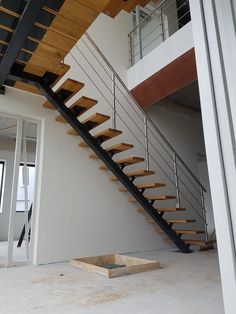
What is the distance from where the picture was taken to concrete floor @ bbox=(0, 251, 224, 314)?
188 centimetres

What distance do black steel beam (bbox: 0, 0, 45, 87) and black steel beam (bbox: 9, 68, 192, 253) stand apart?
24 cm

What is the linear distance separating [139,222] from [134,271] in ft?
5.86

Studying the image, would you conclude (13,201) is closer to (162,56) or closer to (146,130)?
(146,130)

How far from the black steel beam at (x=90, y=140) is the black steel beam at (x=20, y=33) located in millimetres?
241

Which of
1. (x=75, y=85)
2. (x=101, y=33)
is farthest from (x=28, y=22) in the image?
(x=101, y=33)

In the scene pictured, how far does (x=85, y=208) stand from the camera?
160 inches

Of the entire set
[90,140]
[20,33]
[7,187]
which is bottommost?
[7,187]

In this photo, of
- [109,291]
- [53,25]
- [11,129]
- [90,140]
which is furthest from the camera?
[11,129]

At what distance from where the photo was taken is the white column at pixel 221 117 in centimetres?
74

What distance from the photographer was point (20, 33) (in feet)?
7.61

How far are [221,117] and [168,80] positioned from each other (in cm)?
385

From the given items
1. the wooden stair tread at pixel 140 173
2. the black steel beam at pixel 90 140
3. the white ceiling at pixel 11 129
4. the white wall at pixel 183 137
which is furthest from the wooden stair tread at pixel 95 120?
the white wall at pixel 183 137

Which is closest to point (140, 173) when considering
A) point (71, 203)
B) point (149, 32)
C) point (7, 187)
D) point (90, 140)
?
point (90, 140)

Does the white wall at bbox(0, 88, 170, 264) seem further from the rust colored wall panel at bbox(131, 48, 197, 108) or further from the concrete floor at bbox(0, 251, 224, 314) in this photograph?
the rust colored wall panel at bbox(131, 48, 197, 108)
